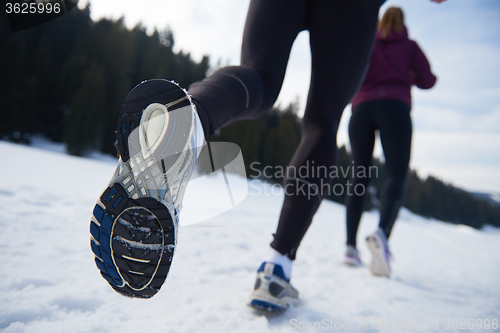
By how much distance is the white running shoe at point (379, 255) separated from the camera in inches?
44.0

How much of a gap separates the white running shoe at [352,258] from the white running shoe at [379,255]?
0.30ft

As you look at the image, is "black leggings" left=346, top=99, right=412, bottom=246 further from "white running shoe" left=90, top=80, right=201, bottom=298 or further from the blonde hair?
"white running shoe" left=90, top=80, right=201, bottom=298

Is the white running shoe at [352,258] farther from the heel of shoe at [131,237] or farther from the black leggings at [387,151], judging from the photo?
the heel of shoe at [131,237]

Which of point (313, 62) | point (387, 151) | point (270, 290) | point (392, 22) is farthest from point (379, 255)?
point (392, 22)

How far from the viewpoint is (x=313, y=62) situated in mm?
715

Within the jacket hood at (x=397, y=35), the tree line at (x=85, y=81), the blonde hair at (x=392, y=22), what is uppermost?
the blonde hair at (x=392, y=22)

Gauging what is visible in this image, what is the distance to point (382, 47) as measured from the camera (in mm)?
1422

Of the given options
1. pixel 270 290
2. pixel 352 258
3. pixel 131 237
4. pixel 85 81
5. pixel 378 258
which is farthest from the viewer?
pixel 85 81

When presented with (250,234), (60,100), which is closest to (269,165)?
(60,100)

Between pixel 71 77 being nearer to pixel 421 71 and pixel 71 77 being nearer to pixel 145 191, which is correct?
pixel 421 71

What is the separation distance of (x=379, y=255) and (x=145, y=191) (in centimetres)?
107

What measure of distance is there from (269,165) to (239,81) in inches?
662

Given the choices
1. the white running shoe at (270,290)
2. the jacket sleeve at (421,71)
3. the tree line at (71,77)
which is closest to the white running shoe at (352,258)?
the white running shoe at (270,290)

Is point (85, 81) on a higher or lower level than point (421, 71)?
lower
